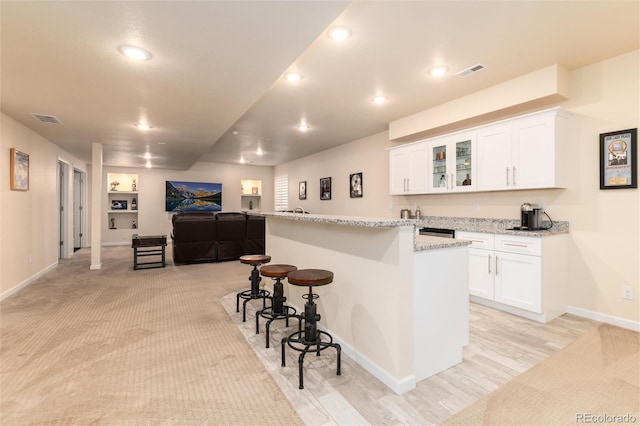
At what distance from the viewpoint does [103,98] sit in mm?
3322

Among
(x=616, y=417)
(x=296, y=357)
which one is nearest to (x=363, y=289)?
(x=296, y=357)

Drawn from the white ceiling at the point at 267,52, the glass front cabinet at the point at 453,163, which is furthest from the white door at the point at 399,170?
the white ceiling at the point at 267,52

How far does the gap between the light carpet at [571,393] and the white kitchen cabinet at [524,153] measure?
1624mm

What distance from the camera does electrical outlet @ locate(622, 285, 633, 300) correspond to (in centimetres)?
297

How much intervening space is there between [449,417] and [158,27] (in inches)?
115

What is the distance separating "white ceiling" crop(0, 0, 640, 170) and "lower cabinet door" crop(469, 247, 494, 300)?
1916mm

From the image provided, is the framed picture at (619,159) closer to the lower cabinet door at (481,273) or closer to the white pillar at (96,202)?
the lower cabinet door at (481,273)

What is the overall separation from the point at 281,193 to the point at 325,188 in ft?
9.36

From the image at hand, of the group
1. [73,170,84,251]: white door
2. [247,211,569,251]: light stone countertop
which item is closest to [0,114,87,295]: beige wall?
[73,170,84,251]: white door

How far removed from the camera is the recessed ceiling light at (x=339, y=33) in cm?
246

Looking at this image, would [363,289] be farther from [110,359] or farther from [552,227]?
[552,227]

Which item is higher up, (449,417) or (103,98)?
(103,98)

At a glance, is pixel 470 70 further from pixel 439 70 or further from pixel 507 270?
pixel 507 270

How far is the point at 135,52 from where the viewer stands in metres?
2.34
